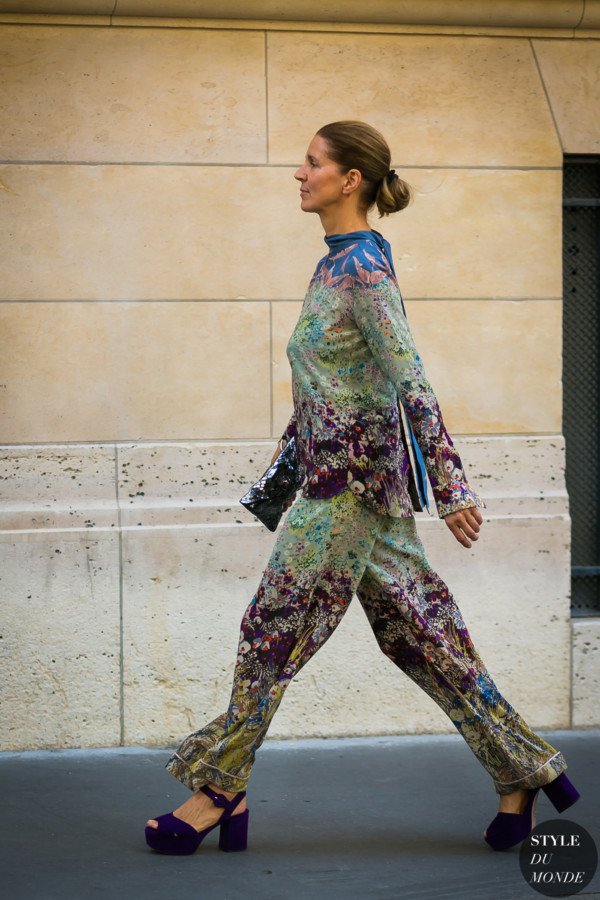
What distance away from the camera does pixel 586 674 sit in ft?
17.7

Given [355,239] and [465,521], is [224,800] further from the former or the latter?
[355,239]

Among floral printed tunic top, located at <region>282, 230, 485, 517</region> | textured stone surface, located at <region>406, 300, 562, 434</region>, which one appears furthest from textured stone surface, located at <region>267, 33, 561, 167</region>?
floral printed tunic top, located at <region>282, 230, 485, 517</region>

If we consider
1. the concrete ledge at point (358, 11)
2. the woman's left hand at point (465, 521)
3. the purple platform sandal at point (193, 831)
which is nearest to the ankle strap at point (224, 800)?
the purple platform sandal at point (193, 831)

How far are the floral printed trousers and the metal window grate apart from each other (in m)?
2.03

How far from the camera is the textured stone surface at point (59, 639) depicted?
501cm

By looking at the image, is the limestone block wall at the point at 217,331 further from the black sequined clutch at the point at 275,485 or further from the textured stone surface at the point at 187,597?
the black sequined clutch at the point at 275,485

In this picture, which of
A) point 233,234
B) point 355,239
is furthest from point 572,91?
point 355,239

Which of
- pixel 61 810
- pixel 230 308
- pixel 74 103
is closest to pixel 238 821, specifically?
pixel 61 810

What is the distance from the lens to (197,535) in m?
5.12

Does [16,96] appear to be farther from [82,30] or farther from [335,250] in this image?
[335,250]

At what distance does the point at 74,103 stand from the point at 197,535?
5.91 feet

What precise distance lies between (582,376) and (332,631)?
8.12 ft

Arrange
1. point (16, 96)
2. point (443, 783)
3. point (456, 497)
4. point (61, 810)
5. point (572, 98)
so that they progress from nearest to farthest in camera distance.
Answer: point (456, 497)
point (61, 810)
point (443, 783)
point (16, 96)
point (572, 98)

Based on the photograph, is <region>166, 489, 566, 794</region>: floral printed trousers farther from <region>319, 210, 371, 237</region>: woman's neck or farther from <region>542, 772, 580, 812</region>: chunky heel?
<region>319, 210, 371, 237</region>: woman's neck
